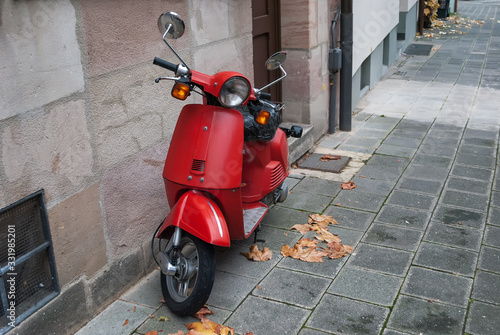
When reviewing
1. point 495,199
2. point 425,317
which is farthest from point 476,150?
point 425,317

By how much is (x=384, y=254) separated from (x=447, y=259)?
46 cm

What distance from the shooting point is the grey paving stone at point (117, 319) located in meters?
3.64

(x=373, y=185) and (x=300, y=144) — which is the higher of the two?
(x=300, y=144)

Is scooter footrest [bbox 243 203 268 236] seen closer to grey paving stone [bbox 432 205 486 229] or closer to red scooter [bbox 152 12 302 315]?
red scooter [bbox 152 12 302 315]

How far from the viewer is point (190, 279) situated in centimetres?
391

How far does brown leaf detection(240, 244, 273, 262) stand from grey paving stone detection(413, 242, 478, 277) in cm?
111

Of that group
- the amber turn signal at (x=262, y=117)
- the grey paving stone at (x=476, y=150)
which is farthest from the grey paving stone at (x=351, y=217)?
the grey paving stone at (x=476, y=150)

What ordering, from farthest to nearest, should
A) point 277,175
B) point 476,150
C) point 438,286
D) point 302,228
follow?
point 476,150 → point 302,228 → point 277,175 → point 438,286

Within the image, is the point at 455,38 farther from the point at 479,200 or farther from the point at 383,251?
the point at 383,251

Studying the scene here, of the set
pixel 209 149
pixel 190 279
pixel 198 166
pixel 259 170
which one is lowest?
pixel 190 279

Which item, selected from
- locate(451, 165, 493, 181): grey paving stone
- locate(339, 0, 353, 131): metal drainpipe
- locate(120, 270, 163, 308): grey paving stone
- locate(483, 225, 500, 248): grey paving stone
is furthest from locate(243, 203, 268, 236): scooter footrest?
locate(339, 0, 353, 131): metal drainpipe

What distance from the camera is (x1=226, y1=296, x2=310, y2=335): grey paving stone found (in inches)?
141

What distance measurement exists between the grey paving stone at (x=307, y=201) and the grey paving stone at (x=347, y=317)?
1601 millimetres

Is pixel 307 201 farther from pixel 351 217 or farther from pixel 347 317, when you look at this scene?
pixel 347 317
